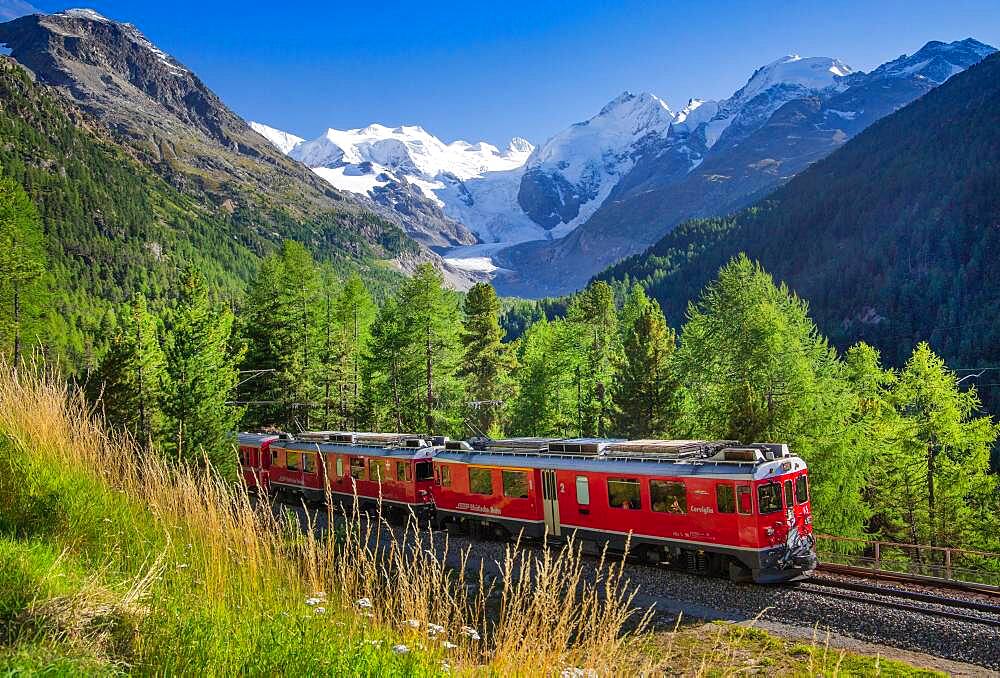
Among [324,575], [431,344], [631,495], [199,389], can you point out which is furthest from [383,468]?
[324,575]

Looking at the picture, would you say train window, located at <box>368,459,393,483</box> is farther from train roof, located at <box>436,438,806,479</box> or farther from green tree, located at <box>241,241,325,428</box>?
green tree, located at <box>241,241,325,428</box>

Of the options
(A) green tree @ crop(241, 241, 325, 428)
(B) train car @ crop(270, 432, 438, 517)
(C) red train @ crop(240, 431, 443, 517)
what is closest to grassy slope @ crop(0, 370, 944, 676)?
(C) red train @ crop(240, 431, 443, 517)

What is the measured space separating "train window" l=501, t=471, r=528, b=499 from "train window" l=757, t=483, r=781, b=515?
7.07m

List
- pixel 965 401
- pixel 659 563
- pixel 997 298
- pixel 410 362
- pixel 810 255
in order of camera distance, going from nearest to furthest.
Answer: pixel 659 563 < pixel 965 401 < pixel 410 362 < pixel 997 298 < pixel 810 255

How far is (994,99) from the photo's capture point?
6609 inches

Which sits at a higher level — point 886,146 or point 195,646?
point 886,146

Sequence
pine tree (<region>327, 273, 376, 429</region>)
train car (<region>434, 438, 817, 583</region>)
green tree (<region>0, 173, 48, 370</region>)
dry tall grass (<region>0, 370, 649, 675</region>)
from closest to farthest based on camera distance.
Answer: dry tall grass (<region>0, 370, 649, 675</region>)
train car (<region>434, 438, 817, 583</region>)
green tree (<region>0, 173, 48, 370</region>)
pine tree (<region>327, 273, 376, 429</region>)

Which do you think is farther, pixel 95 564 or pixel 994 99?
pixel 994 99

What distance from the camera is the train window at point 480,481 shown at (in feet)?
71.8

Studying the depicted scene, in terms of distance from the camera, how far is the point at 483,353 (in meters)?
43.0

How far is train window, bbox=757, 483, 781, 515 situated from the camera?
52.4ft

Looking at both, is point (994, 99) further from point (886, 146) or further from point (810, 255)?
point (810, 255)

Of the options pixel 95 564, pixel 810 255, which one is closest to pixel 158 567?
pixel 95 564

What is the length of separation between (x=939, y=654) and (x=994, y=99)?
666ft
